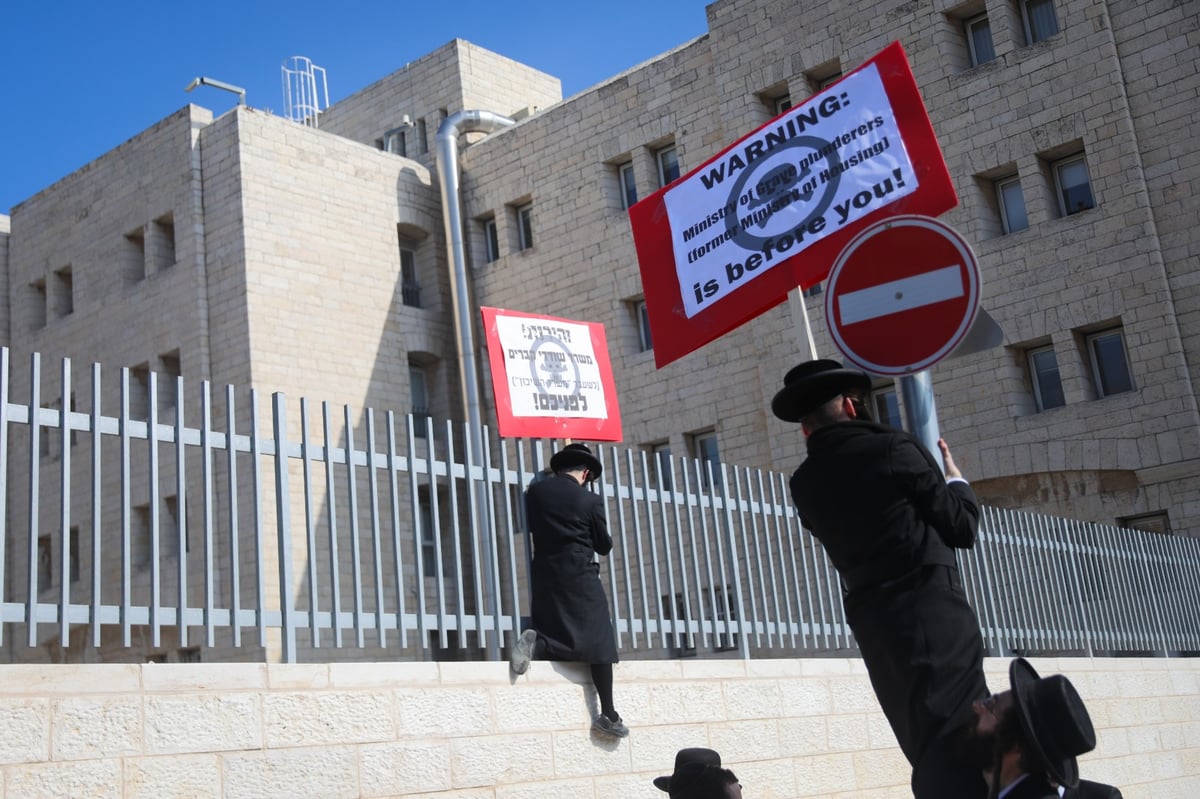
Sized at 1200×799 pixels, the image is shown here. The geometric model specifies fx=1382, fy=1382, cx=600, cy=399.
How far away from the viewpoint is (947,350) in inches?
179

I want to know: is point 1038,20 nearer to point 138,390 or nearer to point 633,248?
point 633,248

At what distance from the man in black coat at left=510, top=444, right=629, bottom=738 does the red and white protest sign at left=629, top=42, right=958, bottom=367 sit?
1.26 metres

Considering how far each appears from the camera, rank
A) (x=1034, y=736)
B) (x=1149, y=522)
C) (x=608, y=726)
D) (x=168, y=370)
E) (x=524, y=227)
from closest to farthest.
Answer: (x=1034, y=736) < (x=608, y=726) < (x=1149, y=522) < (x=168, y=370) < (x=524, y=227)

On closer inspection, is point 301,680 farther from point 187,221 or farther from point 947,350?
point 187,221

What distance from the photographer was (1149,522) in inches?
742

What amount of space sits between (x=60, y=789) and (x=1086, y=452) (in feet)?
54.9

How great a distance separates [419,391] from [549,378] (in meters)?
19.1

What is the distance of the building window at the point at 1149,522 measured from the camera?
18625 mm

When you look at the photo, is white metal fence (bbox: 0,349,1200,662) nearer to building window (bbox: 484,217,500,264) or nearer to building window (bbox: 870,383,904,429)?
building window (bbox: 870,383,904,429)

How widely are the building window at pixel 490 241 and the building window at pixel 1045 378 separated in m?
11.1

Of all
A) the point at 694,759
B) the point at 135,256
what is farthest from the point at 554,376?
the point at 135,256

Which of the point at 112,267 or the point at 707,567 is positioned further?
the point at 112,267

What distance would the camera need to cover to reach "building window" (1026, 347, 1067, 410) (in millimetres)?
19953

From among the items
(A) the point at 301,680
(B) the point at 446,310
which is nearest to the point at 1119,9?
(B) the point at 446,310
